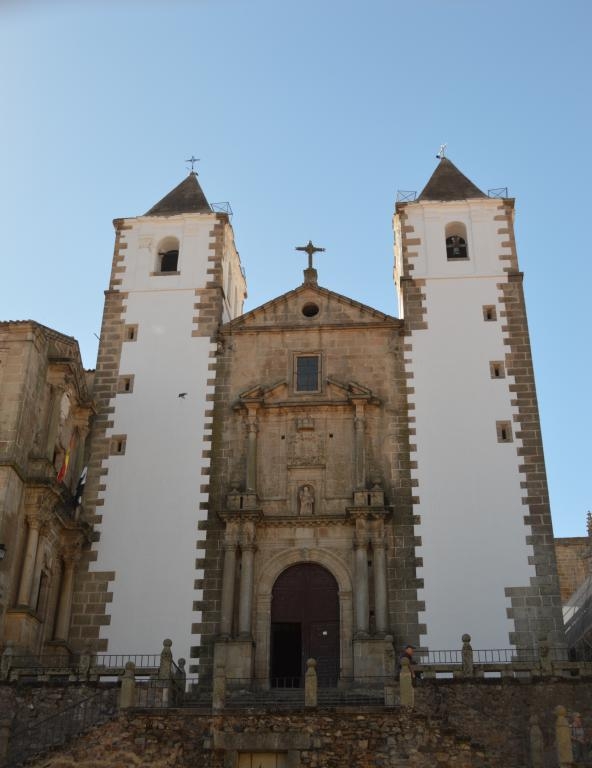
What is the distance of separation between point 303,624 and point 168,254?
1089 cm

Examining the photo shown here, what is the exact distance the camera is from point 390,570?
864 inches

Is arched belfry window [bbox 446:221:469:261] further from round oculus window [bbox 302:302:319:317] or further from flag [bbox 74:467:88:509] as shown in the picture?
flag [bbox 74:467:88:509]

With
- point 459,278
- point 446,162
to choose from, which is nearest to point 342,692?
point 459,278

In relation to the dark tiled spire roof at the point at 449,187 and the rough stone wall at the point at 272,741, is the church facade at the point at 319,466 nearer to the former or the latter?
the dark tiled spire roof at the point at 449,187

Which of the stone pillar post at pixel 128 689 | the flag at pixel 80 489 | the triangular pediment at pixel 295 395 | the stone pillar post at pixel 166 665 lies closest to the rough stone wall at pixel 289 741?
the stone pillar post at pixel 128 689

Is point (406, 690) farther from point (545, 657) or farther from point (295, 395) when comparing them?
point (295, 395)

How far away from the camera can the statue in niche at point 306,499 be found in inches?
895

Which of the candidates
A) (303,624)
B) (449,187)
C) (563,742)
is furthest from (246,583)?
(449,187)

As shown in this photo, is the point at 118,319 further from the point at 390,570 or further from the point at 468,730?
the point at 468,730

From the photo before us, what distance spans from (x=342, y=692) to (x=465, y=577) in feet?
12.1

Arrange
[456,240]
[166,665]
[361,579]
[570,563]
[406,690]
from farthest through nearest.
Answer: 1. [570,563]
2. [456,240]
3. [361,579]
4. [166,665]
5. [406,690]

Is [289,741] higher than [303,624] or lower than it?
lower

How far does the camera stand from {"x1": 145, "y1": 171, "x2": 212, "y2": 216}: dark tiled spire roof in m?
28.2

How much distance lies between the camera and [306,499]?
22844mm
